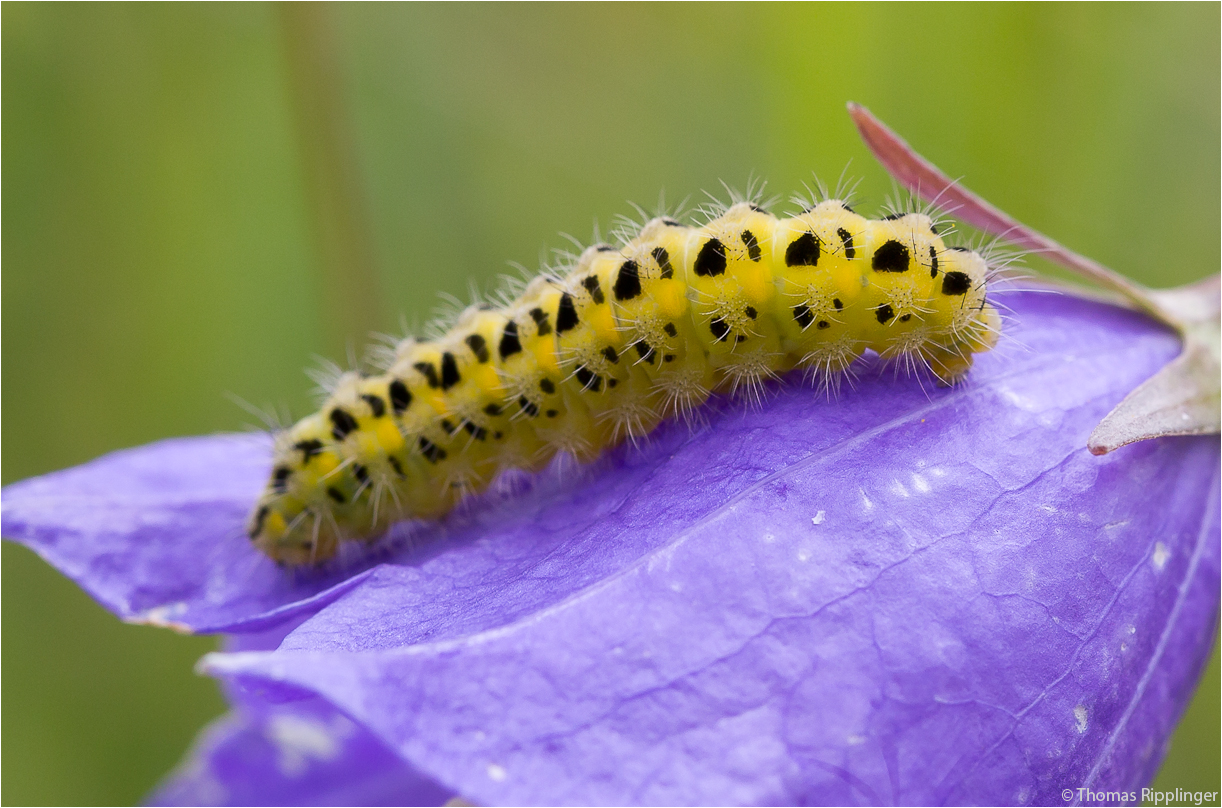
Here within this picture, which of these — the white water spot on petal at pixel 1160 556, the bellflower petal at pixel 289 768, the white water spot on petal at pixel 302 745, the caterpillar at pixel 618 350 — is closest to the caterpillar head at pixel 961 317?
the caterpillar at pixel 618 350

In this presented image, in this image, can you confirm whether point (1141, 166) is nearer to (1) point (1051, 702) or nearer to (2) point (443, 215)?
(1) point (1051, 702)

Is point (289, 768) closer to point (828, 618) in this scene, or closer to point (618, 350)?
point (618, 350)

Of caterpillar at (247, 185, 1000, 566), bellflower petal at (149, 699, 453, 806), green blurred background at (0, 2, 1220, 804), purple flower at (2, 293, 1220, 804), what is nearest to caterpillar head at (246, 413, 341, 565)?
caterpillar at (247, 185, 1000, 566)

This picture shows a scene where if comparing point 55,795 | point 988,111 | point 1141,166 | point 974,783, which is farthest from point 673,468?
point 55,795

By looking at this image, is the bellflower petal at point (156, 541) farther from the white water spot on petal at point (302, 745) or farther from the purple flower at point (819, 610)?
the white water spot on petal at point (302, 745)

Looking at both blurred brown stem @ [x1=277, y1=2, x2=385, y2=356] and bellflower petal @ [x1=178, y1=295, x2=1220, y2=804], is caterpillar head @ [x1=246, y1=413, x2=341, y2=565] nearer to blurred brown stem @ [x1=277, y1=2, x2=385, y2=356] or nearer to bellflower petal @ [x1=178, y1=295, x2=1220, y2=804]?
bellflower petal @ [x1=178, y1=295, x2=1220, y2=804]

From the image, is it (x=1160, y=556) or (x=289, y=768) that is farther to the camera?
(x=289, y=768)

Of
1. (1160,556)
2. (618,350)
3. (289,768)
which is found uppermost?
(618,350)

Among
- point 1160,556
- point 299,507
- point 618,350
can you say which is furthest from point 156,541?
point 1160,556
